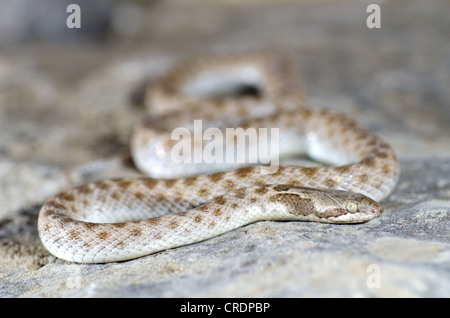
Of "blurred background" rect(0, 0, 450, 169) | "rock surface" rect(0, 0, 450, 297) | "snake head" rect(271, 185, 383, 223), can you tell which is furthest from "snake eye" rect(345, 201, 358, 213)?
"blurred background" rect(0, 0, 450, 169)

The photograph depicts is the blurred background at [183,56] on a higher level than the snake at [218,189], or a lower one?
higher

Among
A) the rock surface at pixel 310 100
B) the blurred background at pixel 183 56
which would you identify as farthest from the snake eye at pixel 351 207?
the blurred background at pixel 183 56

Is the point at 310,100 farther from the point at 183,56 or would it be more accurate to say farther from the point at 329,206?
the point at 329,206

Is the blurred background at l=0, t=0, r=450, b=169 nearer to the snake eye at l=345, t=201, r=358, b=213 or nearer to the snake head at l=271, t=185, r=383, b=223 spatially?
the snake head at l=271, t=185, r=383, b=223

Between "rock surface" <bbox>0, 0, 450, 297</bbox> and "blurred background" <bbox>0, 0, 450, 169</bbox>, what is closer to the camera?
"rock surface" <bbox>0, 0, 450, 297</bbox>

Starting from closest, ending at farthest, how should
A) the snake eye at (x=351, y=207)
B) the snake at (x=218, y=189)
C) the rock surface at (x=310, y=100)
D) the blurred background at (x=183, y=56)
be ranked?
the rock surface at (x=310, y=100), the snake eye at (x=351, y=207), the snake at (x=218, y=189), the blurred background at (x=183, y=56)

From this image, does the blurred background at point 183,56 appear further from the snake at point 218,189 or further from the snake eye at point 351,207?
the snake eye at point 351,207

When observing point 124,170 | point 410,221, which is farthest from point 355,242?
Answer: point 124,170
